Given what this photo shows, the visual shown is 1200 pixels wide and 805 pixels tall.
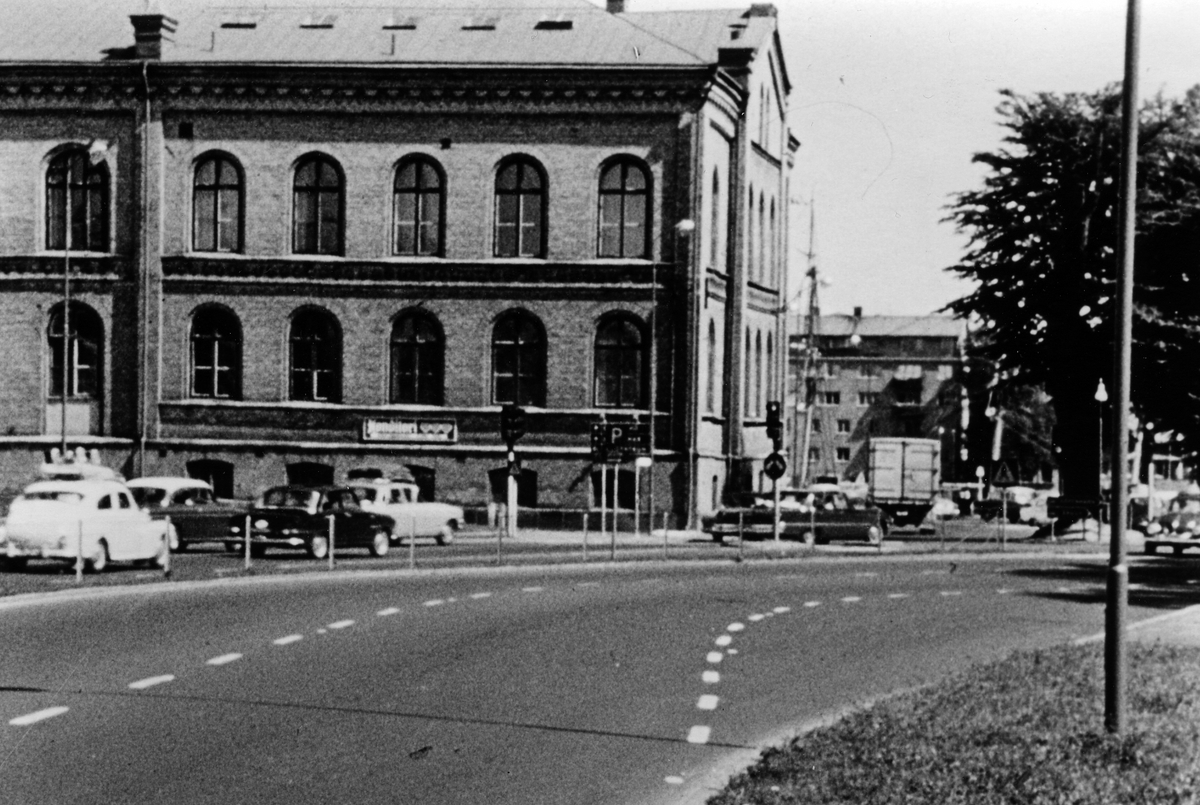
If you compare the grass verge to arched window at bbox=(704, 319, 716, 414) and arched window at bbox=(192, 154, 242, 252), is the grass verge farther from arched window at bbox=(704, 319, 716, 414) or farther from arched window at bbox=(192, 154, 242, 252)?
arched window at bbox=(192, 154, 242, 252)

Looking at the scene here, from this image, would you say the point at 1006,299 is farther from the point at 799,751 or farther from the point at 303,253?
the point at 799,751

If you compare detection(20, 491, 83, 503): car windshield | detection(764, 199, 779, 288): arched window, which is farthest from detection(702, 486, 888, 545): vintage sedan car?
detection(20, 491, 83, 503): car windshield

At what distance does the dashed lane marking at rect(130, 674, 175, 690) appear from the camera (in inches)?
567

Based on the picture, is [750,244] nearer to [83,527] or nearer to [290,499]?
[290,499]

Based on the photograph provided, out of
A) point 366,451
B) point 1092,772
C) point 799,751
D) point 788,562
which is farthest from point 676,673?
point 366,451

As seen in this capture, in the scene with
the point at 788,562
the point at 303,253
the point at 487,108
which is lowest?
the point at 788,562

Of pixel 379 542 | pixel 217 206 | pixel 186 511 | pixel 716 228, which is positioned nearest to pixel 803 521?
pixel 716 228

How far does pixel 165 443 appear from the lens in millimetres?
53781

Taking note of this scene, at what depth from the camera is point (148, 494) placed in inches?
1548

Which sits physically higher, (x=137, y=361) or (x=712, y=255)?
(x=712, y=255)

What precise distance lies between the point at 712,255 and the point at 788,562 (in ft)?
58.6

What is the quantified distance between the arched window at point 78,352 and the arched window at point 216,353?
9.43 feet

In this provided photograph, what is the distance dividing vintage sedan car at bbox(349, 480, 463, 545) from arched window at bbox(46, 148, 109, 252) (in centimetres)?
1733

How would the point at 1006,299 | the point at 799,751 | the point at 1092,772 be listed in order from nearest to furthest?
the point at 1092,772 → the point at 799,751 → the point at 1006,299
